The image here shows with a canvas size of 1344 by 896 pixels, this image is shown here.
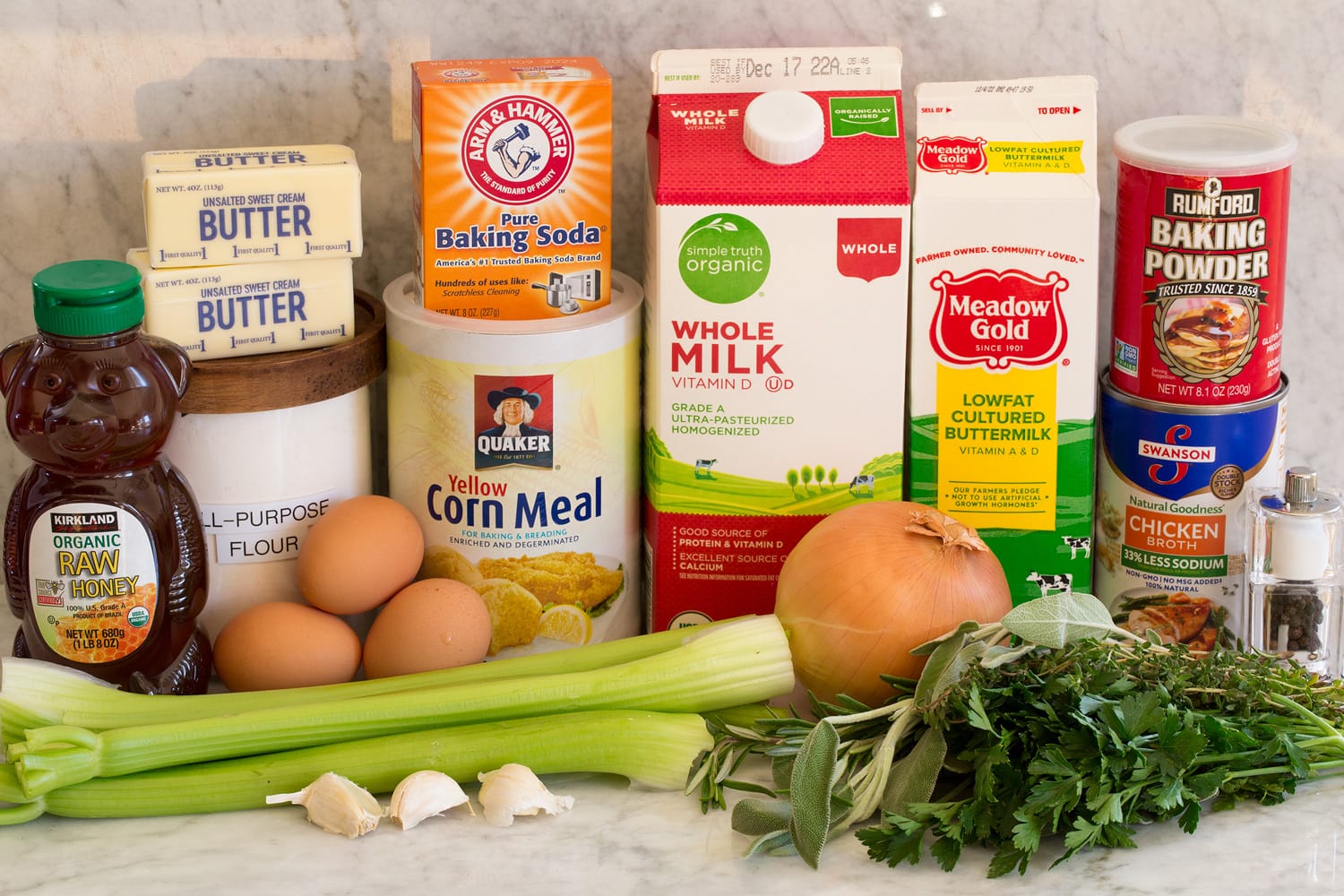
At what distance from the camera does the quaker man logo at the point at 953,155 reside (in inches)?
46.4

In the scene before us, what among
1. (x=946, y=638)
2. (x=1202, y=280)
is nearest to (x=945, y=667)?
(x=946, y=638)

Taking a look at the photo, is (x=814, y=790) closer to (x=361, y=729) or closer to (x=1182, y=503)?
(x=361, y=729)

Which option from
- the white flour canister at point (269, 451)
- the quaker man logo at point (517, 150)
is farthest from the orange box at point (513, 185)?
the white flour canister at point (269, 451)

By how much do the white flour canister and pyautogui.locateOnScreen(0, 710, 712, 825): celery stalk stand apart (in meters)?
0.20

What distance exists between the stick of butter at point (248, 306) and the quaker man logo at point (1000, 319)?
0.49m

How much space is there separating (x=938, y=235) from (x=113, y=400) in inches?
25.6

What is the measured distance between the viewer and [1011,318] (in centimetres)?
118

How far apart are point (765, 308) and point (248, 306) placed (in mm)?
A: 411

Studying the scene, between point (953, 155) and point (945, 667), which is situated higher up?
point (953, 155)

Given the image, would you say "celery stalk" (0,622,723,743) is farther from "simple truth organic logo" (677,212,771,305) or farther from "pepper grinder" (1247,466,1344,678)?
"pepper grinder" (1247,466,1344,678)

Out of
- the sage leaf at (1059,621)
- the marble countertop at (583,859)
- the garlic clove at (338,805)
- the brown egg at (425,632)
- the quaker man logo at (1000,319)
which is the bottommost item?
the marble countertop at (583,859)

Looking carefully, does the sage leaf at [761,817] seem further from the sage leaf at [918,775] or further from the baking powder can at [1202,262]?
the baking powder can at [1202,262]

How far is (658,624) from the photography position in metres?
1.26

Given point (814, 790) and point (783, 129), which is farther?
point (783, 129)
